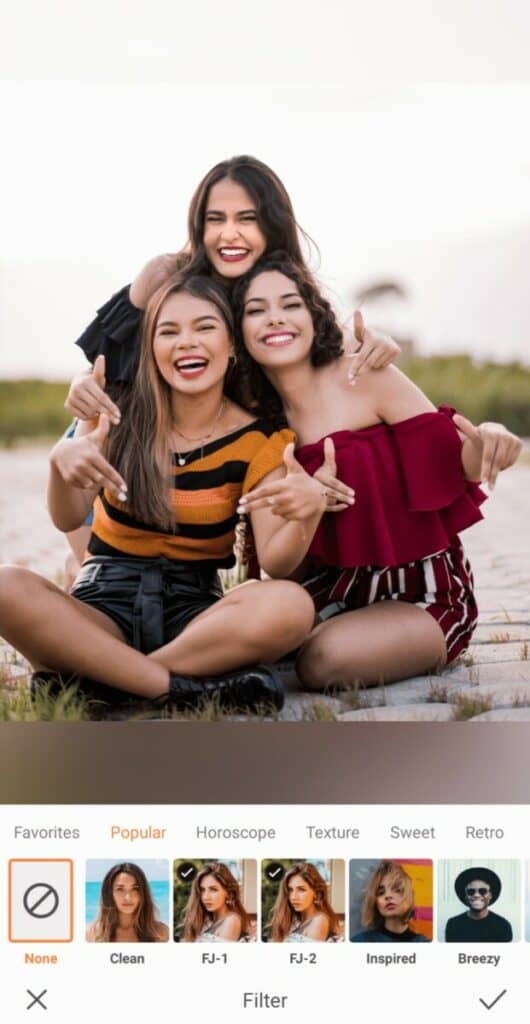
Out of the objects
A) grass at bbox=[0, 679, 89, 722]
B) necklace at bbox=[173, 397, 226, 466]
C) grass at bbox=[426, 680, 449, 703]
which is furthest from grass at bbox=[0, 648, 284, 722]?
necklace at bbox=[173, 397, 226, 466]

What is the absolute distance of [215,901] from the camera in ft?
3.14

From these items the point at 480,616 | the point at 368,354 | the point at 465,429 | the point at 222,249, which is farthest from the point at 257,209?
the point at 480,616

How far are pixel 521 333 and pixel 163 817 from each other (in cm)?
63

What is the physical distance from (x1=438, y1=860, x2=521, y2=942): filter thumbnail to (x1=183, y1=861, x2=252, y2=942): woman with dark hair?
152 mm

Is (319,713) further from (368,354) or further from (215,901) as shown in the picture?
(368,354)

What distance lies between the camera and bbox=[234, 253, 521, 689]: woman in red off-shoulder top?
1148mm

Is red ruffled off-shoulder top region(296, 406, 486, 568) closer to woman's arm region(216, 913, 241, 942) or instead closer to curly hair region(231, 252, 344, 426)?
curly hair region(231, 252, 344, 426)

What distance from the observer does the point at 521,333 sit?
1299 millimetres

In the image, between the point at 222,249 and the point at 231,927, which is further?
the point at 222,249

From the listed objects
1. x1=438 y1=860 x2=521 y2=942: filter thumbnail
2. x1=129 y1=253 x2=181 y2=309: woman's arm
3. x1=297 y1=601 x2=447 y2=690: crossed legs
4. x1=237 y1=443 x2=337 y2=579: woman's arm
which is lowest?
x1=438 y1=860 x2=521 y2=942: filter thumbnail

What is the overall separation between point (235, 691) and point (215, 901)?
190mm

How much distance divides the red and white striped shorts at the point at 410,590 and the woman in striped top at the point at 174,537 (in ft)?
0.36

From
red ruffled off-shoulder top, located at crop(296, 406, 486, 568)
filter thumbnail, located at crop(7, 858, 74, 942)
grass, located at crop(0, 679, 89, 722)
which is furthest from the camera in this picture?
red ruffled off-shoulder top, located at crop(296, 406, 486, 568)

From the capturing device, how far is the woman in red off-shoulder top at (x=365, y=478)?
115cm
